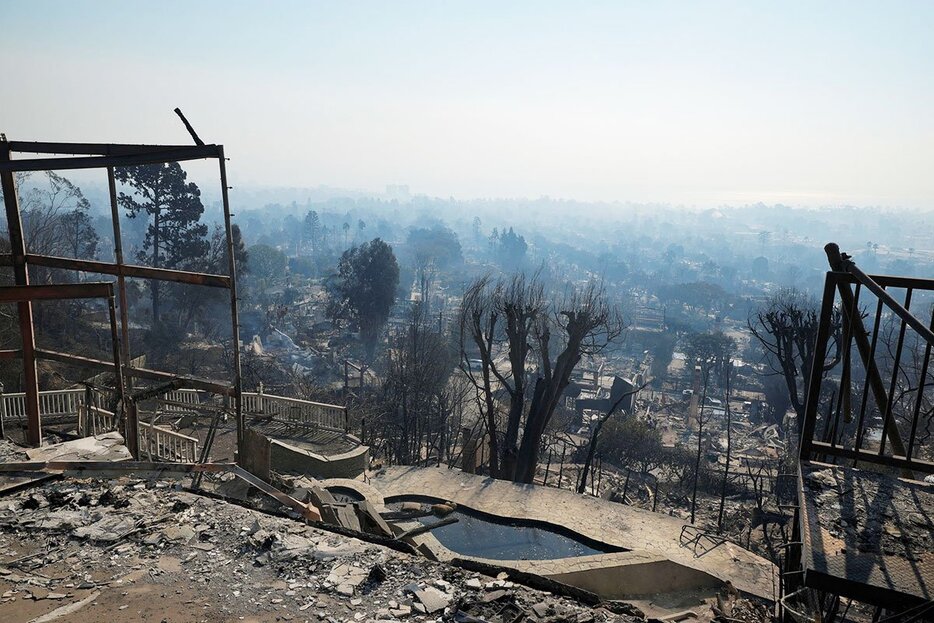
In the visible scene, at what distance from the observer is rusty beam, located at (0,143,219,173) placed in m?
8.19

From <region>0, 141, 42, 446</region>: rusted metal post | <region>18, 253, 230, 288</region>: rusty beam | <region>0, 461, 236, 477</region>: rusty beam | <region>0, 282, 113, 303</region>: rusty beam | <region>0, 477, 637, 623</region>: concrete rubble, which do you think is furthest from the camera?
<region>18, 253, 230, 288</region>: rusty beam

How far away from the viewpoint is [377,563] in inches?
189

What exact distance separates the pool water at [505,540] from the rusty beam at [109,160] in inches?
271

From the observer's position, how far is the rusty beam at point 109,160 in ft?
26.9

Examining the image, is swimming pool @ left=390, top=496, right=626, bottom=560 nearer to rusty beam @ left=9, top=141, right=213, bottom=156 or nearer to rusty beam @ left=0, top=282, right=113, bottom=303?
→ rusty beam @ left=0, top=282, right=113, bottom=303

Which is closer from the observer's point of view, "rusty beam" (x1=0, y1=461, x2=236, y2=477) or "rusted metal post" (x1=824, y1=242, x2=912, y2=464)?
"rusted metal post" (x1=824, y1=242, x2=912, y2=464)

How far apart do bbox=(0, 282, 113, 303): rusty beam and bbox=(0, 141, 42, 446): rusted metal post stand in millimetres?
1024

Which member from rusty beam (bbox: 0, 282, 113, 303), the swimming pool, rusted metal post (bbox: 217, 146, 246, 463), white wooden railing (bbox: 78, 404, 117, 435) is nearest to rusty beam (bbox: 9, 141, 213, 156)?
rusted metal post (bbox: 217, 146, 246, 463)

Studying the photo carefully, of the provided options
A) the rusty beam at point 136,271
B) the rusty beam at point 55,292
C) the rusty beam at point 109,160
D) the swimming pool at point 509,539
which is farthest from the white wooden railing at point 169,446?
the rusty beam at point 109,160

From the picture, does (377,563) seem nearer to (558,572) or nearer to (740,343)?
(558,572)

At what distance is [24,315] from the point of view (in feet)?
26.6

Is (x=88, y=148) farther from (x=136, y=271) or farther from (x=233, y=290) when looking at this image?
(x=233, y=290)

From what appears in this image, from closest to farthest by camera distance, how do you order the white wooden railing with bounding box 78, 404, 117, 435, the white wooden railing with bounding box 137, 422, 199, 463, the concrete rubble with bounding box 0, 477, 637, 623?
the concrete rubble with bounding box 0, 477, 637, 623
the white wooden railing with bounding box 137, 422, 199, 463
the white wooden railing with bounding box 78, 404, 117, 435

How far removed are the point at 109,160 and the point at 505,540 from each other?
8.38 meters
